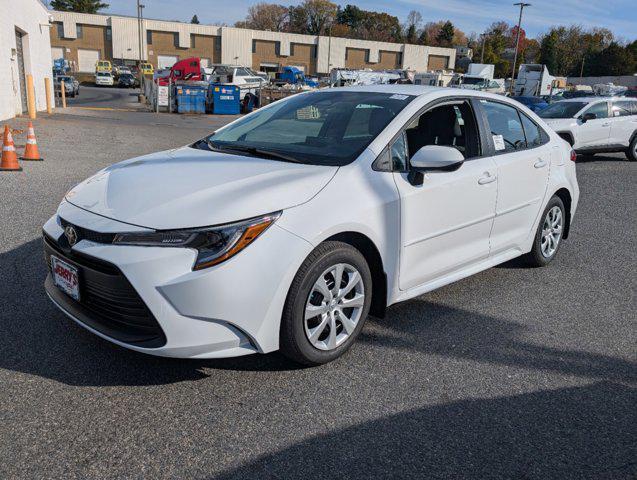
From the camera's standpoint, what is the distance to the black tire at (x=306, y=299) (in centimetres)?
300

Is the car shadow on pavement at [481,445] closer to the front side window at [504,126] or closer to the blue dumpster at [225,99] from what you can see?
the front side window at [504,126]

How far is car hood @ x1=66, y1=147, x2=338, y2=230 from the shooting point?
113 inches

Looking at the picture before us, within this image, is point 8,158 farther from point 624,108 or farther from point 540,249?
point 624,108

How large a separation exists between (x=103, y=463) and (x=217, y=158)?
1.99 m

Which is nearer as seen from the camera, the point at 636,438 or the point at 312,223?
the point at 636,438

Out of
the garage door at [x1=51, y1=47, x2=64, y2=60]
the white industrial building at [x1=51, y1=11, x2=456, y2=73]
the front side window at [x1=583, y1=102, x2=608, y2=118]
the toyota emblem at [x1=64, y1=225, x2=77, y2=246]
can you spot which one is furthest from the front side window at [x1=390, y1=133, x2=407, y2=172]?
the garage door at [x1=51, y1=47, x2=64, y2=60]

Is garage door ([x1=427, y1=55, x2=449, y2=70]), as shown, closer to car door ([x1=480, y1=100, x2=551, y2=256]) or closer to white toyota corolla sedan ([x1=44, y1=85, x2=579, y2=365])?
car door ([x1=480, y1=100, x2=551, y2=256])

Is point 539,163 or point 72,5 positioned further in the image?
point 72,5

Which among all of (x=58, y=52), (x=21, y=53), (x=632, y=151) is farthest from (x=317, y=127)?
(x=58, y=52)

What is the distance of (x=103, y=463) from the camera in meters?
2.43

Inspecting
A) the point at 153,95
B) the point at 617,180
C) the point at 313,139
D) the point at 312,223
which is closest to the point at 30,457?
the point at 312,223

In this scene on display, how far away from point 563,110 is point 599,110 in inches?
33.9

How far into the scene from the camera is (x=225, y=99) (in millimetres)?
28703

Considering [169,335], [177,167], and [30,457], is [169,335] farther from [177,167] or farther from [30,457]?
[177,167]
